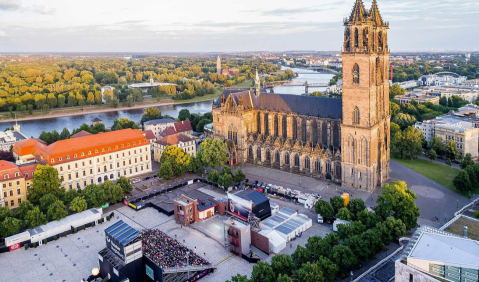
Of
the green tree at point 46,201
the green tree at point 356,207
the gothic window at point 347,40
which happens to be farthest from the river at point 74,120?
the green tree at point 356,207

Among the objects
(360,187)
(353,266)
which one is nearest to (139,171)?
(360,187)

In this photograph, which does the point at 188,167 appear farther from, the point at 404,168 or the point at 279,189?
the point at 404,168

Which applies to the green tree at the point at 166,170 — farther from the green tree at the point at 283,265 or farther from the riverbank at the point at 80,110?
the riverbank at the point at 80,110

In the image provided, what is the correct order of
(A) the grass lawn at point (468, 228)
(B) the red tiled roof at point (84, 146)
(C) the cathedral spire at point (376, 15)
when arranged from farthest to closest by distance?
(B) the red tiled roof at point (84, 146), (C) the cathedral spire at point (376, 15), (A) the grass lawn at point (468, 228)

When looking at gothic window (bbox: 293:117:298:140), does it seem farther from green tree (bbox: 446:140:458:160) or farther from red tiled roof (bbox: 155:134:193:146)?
green tree (bbox: 446:140:458:160)

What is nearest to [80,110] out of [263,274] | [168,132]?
[168,132]

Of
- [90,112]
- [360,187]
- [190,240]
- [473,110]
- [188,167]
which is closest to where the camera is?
[190,240]
